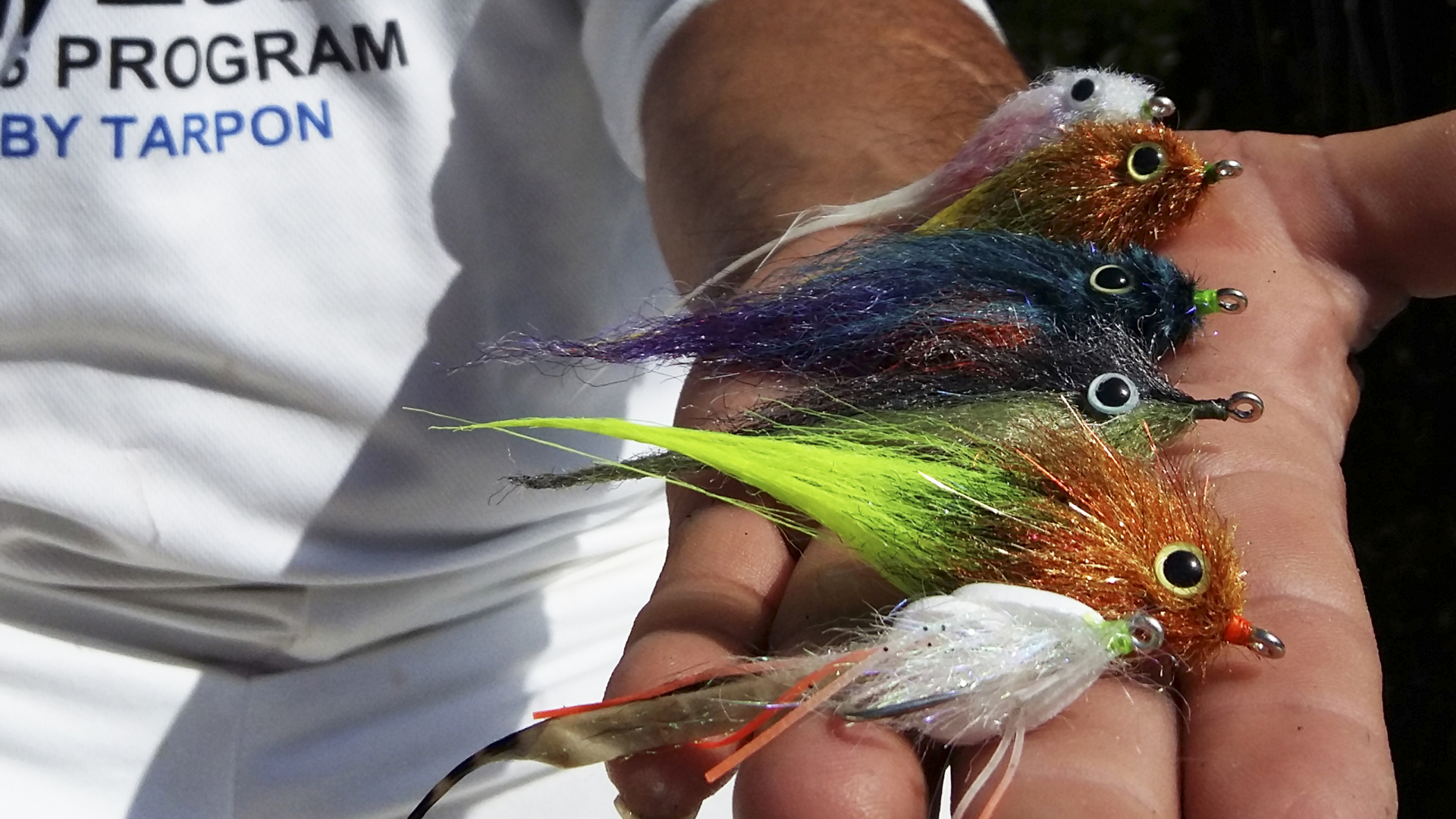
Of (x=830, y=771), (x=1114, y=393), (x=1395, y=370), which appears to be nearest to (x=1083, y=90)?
(x=1114, y=393)

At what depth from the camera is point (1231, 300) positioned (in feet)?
2.60

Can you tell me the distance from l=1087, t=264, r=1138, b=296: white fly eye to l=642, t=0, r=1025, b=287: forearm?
18cm

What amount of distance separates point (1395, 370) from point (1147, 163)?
1.00 meters

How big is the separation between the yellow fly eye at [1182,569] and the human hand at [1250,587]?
40 mm

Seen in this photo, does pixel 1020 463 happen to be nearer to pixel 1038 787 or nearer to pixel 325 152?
pixel 1038 787

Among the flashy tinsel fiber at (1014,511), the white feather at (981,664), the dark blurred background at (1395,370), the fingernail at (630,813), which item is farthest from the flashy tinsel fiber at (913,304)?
the dark blurred background at (1395,370)

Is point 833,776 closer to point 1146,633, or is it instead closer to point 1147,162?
point 1146,633

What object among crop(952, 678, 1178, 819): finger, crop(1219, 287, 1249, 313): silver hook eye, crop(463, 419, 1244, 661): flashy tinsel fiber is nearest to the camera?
crop(952, 678, 1178, 819): finger

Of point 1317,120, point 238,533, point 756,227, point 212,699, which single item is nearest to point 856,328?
point 756,227

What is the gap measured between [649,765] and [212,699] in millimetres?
609

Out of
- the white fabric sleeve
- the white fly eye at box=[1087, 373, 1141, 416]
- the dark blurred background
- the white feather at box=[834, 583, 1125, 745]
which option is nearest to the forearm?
the white fabric sleeve

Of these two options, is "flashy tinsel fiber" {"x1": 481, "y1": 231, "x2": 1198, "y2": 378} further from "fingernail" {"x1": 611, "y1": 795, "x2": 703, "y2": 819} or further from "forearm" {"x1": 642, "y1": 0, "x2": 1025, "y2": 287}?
"fingernail" {"x1": 611, "y1": 795, "x2": 703, "y2": 819}

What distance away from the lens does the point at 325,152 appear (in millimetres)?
959

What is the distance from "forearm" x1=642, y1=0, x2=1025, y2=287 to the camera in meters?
0.89
